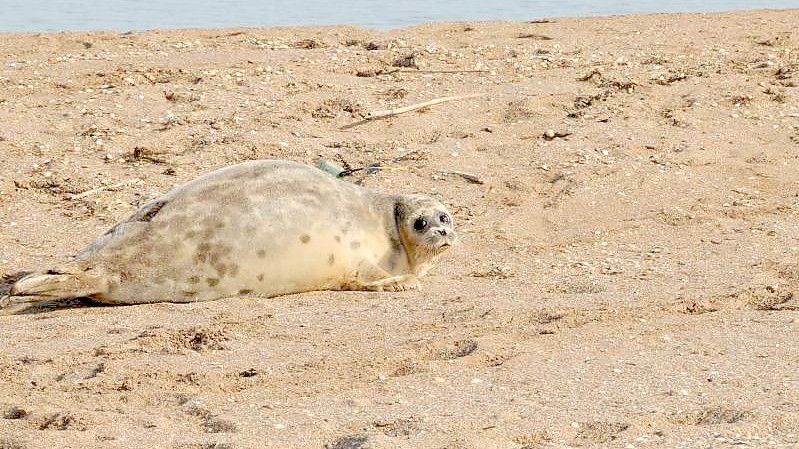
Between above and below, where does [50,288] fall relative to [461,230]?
above

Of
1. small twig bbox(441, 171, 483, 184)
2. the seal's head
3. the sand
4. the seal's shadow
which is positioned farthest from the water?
the seal's shadow

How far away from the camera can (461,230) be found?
684 cm

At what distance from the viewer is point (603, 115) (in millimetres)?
8281

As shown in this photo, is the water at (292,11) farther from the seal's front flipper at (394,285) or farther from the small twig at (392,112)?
the seal's front flipper at (394,285)

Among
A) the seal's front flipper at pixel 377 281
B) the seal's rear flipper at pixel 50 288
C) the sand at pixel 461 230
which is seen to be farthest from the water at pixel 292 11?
the seal's rear flipper at pixel 50 288

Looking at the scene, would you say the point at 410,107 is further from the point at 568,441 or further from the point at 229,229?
the point at 568,441

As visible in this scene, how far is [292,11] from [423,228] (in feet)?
29.4

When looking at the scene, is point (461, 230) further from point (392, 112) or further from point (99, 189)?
point (99, 189)

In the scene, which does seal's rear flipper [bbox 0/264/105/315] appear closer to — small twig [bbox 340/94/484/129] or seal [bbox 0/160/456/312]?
seal [bbox 0/160/456/312]

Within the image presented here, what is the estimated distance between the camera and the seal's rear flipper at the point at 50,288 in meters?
5.48

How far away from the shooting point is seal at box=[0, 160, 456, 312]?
5598mm

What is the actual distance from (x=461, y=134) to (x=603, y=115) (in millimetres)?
931

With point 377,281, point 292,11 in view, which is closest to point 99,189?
point 377,281

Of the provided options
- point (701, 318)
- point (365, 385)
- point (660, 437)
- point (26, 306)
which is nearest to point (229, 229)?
point (26, 306)
